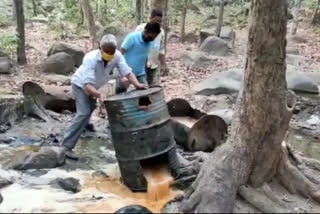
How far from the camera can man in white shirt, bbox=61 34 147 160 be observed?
6.21 meters

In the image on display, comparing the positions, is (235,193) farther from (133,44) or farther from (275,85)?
Result: (133,44)

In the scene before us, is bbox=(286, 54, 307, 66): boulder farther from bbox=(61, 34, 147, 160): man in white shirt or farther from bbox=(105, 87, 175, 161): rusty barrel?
bbox=(105, 87, 175, 161): rusty barrel

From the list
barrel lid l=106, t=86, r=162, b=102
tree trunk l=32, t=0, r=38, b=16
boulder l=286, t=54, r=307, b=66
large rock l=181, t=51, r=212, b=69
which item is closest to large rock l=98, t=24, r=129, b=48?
large rock l=181, t=51, r=212, b=69

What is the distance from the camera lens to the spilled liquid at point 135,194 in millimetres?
5129

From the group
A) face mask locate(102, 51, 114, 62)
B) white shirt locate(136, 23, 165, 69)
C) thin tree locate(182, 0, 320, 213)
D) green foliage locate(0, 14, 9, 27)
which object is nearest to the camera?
thin tree locate(182, 0, 320, 213)

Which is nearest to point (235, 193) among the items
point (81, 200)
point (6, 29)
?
point (81, 200)

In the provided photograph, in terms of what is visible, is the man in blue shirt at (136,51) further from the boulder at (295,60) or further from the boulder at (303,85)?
the boulder at (295,60)

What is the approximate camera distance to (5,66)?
37.8 feet

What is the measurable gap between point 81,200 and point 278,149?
2.20 m

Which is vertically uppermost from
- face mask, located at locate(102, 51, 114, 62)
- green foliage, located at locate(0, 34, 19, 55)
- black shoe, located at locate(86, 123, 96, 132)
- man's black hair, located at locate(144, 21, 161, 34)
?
man's black hair, located at locate(144, 21, 161, 34)

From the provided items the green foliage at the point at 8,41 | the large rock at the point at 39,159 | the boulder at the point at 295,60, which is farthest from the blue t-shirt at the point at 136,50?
the boulder at the point at 295,60

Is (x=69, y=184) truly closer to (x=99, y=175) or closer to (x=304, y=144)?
(x=99, y=175)

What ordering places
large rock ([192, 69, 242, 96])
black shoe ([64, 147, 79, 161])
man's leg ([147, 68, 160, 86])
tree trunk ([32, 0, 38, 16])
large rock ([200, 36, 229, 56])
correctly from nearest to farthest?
black shoe ([64, 147, 79, 161]), man's leg ([147, 68, 160, 86]), large rock ([192, 69, 242, 96]), large rock ([200, 36, 229, 56]), tree trunk ([32, 0, 38, 16])

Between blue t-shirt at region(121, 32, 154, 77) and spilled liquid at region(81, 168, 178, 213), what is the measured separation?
198cm
